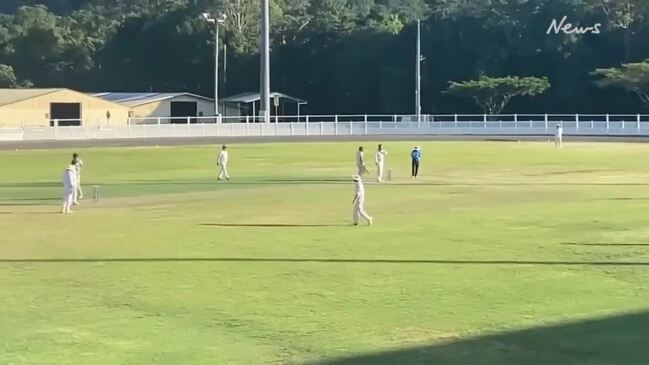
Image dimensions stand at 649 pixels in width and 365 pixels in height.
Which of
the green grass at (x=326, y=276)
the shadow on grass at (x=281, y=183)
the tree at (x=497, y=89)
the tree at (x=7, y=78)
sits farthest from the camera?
the tree at (x=7, y=78)

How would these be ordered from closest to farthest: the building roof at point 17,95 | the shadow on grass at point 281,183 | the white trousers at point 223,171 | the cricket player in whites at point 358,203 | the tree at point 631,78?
the cricket player in whites at point 358,203, the shadow on grass at point 281,183, the white trousers at point 223,171, the building roof at point 17,95, the tree at point 631,78

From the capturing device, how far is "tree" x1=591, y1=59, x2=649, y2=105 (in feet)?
261

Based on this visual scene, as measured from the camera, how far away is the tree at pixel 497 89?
86.1m

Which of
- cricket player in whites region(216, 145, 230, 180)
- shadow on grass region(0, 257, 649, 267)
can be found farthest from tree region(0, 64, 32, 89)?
shadow on grass region(0, 257, 649, 267)

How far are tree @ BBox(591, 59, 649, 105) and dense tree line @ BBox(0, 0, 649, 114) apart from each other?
3.66 meters

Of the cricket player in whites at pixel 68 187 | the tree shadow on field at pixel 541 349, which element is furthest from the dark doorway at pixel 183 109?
the tree shadow on field at pixel 541 349

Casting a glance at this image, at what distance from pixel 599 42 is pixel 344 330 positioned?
8777 cm

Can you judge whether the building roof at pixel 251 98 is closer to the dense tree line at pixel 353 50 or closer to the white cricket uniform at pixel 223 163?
the dense tree line at pixel 353 50

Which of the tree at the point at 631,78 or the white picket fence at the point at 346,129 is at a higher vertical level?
the tree at the point at 631,78

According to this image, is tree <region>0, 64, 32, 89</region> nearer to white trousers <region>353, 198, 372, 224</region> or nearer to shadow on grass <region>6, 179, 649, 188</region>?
shadow on grass <region>6, 179, 649, 188</region>

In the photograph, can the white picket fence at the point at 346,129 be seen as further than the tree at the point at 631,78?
No

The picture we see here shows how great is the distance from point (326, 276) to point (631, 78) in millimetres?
70725

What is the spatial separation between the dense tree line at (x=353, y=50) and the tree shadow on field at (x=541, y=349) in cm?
8029

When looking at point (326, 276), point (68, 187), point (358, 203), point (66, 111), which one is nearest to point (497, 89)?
point (66, 111)
